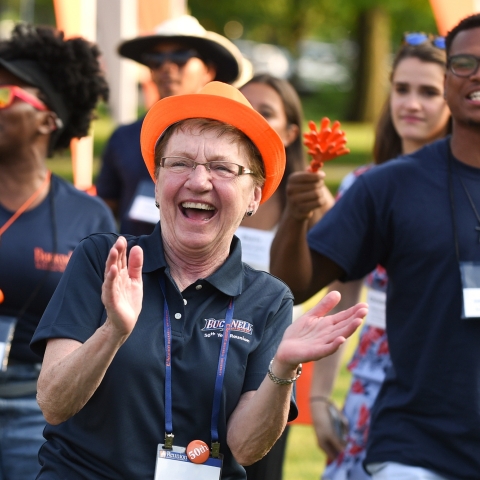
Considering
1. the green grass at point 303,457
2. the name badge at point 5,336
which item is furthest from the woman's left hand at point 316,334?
the green grass at point 303,457

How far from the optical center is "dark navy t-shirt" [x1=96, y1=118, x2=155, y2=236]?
6066mm

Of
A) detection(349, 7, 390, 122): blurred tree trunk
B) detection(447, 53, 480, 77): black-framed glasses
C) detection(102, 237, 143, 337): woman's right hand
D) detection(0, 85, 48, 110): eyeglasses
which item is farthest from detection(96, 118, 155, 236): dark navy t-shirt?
detection(349, 7, 390, 122): blurred tree trunk

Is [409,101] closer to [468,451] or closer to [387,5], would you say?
[468,451]

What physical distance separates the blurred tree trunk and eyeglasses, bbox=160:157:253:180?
29.2 metres

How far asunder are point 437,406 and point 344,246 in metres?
0.68

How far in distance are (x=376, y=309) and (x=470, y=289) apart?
4.91ft

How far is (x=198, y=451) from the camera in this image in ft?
9.33

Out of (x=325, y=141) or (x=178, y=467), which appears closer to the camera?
(x=178, y=467)

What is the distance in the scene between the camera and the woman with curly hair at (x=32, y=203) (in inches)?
163

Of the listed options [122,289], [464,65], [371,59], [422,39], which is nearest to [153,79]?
[422,39]

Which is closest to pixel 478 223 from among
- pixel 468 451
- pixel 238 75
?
pixel 468 451

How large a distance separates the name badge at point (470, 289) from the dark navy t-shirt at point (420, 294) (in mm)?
30

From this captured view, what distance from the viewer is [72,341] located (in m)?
2.81

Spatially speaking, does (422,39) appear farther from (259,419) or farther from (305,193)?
(259,419)
